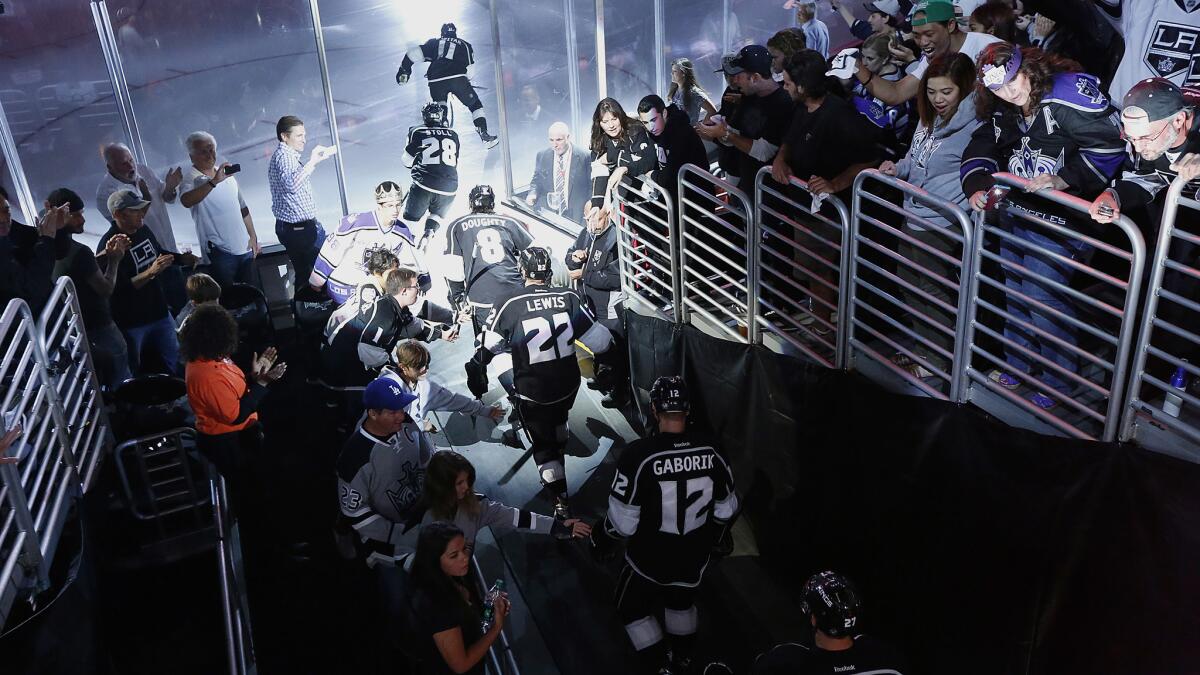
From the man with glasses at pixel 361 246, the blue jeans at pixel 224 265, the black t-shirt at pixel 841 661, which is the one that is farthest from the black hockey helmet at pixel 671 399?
the blue jeans at pixel 224 265

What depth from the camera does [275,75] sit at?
42.1ft

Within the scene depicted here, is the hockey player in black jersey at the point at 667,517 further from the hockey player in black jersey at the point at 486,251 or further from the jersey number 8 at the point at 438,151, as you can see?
the jersey number 8 at the point at 438,151

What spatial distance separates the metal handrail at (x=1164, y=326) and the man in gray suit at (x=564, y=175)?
569 cm

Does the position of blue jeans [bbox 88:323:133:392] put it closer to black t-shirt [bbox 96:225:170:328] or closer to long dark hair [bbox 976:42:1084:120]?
black t-shirt [bbox 96:225:170:328]

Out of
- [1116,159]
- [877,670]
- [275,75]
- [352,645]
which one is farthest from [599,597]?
[275,75]

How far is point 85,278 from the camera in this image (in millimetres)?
6789

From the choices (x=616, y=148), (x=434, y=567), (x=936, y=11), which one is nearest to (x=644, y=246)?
(x=616, y=148)

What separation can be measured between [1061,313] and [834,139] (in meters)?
1.64

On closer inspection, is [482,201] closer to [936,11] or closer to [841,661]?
[936,11]

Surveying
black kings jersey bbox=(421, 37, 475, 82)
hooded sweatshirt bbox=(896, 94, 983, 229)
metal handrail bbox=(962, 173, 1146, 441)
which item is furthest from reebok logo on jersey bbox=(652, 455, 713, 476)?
black kings jersey bbox=(421, 37, 475, 82)

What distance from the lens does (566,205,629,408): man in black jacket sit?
7.20 meters

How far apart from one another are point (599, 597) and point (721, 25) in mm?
10478

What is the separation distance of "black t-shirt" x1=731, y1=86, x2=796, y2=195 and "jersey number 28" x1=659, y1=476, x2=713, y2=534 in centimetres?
234

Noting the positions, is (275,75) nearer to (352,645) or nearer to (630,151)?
(630,151)
